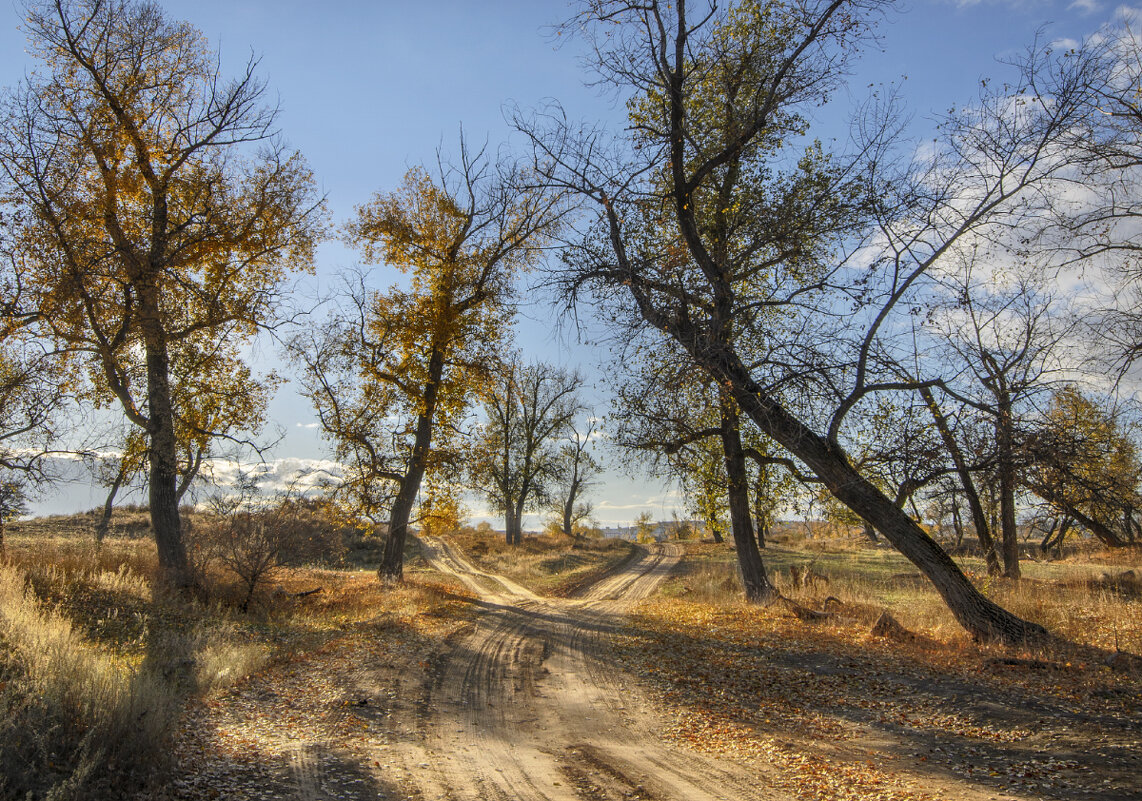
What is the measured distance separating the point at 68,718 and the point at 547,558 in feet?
101

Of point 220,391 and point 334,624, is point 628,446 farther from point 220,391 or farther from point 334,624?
point 220,391

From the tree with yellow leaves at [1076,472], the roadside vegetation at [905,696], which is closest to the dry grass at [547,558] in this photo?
the roadside vegetation at [905,696]

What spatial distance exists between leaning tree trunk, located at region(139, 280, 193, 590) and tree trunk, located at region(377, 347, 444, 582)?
6346 millimetres

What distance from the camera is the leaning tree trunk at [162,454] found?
14.4 meters

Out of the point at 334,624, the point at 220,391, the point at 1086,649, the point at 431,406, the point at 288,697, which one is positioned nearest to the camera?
the point at 288,697

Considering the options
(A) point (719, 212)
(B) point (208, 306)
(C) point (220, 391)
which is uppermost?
(A) point (719, 212)

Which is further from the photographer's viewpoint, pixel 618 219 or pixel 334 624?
pixel 334 624

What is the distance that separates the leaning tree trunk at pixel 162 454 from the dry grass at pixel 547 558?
12530 mm

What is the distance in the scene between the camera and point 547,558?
35.3 metres

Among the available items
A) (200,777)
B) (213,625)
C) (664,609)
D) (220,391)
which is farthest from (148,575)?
(664,609)

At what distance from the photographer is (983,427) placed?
33.1 ft

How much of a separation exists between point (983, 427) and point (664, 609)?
9356 mm

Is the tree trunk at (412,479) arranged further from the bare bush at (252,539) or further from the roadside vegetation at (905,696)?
the roadside vegetation at (905,696)

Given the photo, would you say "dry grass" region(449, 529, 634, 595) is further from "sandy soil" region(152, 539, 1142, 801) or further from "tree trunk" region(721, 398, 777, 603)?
"sandy soil" region(152, 539, 1142, 801)
